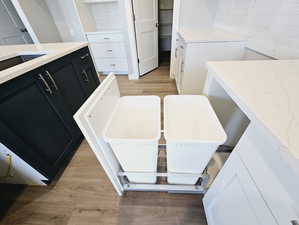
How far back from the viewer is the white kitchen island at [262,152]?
0.32m

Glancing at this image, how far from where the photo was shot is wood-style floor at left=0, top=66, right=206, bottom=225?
914mm

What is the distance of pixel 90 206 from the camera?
988 millimetres

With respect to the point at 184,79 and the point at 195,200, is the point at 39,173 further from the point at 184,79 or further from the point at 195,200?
the point at 184,79

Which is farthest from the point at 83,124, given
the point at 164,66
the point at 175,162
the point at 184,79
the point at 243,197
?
the point at 164,66

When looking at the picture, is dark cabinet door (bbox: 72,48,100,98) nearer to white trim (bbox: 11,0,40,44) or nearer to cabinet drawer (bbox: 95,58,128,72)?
cabinet drawer (bbox: 95,58,128,72)

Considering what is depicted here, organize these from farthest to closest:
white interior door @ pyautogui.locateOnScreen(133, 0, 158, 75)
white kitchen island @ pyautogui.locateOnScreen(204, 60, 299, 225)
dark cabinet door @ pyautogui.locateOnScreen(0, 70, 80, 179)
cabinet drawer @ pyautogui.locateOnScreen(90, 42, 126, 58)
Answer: cabinet drawer @ pyautogui.locateOnScreen(90, 42, 126, 58) → white interior door @ pyautogui.locateOnScreen(133, 0, 158, 75) → dark cabinet door @ pyautogui.locateOnScreen(0, 70, 80, 179) → white kitchen island @ pyautogui.locateOnScreen(204, 60, 299, 225)

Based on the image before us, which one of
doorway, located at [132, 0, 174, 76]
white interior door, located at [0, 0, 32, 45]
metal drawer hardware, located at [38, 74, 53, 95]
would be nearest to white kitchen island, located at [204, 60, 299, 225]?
metal drawer hardware, located at [38, 74, 53, 95]

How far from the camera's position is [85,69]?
1456mm

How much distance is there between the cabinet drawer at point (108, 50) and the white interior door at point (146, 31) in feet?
1.39

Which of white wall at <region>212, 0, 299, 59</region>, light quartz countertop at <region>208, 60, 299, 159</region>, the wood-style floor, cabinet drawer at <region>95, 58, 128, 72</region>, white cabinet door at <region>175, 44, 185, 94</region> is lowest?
the wood-style floor

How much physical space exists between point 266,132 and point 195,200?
88 cm

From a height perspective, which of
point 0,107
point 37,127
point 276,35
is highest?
point 276,35

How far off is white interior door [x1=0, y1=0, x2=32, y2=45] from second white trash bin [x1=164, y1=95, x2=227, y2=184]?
3.52 meters

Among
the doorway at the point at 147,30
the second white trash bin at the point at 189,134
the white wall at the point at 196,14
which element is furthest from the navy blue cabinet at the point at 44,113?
the white wall at the point at 196,14
